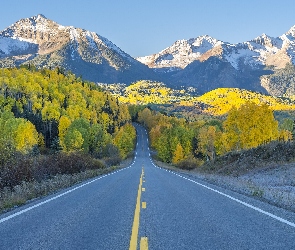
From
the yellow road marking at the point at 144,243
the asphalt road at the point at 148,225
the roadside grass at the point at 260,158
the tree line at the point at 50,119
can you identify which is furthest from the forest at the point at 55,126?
the roadside grass at the point at 260,158

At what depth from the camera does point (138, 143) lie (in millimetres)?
165500

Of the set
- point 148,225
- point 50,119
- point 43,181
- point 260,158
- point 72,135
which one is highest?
point 50,119

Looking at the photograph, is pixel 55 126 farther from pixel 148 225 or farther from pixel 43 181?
pixel 148 225

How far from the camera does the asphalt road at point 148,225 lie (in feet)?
23.4

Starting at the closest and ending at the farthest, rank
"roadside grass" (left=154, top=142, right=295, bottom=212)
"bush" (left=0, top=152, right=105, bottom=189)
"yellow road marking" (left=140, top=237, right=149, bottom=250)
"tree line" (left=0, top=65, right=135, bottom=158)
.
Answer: "yellow road marking" (left=140, top=237, right=149, bottom=250), "bush" (left=0, top=152, right=105, bottom=189), "roadside grass" (left=154, top=142, right=295, bottom=212), "tree line" (left=0, top=65, right=135, bottom=158)

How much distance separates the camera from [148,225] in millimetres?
8977

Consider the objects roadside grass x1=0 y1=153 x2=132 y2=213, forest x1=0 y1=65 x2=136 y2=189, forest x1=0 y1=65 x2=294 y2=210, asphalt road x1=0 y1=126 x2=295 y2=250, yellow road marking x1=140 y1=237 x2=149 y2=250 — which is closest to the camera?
yellow road marking x1=140 y1=237 x2=149 y2=250

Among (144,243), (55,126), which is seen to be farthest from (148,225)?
(55,126)

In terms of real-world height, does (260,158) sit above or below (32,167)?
below

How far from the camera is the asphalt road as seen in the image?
714 cm

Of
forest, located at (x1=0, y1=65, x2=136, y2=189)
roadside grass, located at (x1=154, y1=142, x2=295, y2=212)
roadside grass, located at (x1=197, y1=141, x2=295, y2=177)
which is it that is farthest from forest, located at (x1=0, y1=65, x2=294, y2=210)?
roadside grass, located at (x1=154, y1=142, x2=295, y2=212)

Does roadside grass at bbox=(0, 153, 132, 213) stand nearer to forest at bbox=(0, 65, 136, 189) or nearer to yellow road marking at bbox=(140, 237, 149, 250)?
forest at bbox=(0, 65, 136, 189)

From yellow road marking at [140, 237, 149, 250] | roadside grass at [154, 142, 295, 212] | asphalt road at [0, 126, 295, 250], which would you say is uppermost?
yellow road marking at [140, 237, 149, 250]

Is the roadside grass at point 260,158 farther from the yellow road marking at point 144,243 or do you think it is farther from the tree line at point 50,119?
the tree line at point 50,119
